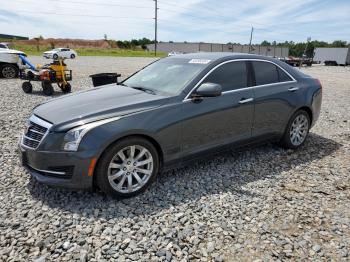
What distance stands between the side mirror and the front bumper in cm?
153

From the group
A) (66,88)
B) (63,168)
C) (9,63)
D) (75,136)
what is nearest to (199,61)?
(75,136)

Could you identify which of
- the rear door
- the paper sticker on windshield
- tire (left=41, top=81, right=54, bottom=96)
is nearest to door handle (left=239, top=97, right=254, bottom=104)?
the rear door

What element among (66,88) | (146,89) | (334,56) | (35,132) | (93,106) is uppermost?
(334,56)

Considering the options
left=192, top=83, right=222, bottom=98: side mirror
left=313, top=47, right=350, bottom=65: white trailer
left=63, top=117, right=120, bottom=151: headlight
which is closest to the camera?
left=63, top=117, right=120, bottom=151: headlight

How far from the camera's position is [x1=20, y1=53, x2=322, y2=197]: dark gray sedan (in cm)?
329

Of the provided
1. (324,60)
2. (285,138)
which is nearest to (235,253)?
(285,138)

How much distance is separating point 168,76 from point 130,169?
1541 mm

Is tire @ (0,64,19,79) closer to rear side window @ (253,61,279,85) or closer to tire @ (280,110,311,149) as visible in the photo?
rear side window @ (253,61,279,85)

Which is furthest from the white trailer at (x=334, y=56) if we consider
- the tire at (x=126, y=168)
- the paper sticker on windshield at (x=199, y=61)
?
the tire at (x=126, y=168)

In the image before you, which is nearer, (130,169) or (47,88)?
(130,169)

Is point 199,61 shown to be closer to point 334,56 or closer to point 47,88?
point 47,88

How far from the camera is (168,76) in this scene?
14.4 ft

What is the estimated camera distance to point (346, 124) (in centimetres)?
738

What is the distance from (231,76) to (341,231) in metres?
2.42
